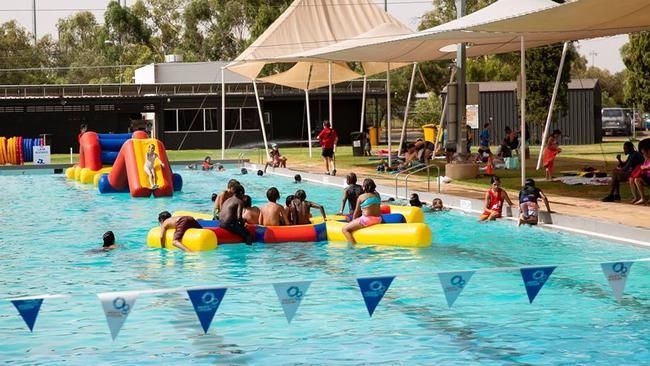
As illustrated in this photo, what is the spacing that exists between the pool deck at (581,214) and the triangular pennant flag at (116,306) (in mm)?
9435

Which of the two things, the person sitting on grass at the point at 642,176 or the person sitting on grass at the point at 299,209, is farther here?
the person sitting on grass at the point at 642,176

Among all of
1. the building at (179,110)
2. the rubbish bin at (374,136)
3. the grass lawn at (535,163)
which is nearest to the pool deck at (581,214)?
the grass lawn at (535,163)

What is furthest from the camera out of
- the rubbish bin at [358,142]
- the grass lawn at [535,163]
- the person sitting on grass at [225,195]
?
the rubbish bin at [358,142]

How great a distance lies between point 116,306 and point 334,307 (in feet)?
14.7

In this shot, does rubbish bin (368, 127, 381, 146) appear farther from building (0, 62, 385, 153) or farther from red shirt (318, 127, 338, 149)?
red shirt (318, 127, 338, 149)

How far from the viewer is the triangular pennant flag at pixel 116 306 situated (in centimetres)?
802

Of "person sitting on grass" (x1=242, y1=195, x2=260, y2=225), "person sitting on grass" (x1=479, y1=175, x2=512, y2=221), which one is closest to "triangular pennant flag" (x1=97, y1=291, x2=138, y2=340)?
"person sitting on grass" (x1=242, y1=195, x2=260, y2=225)

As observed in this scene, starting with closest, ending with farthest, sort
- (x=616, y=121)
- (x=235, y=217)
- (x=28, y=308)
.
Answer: (x=28, y=308) → (x=235, y=217) → (x=616, y=121)

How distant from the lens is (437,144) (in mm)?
38250

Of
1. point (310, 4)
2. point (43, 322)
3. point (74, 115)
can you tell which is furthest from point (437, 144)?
point (43, 322)

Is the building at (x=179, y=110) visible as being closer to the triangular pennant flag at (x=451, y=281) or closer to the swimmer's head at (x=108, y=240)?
the swimmer's head at (x=108, y=240)

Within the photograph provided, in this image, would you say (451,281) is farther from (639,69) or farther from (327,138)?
(639,69)

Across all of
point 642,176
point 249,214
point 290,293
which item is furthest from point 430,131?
point 290,293

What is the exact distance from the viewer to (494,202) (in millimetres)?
19703
